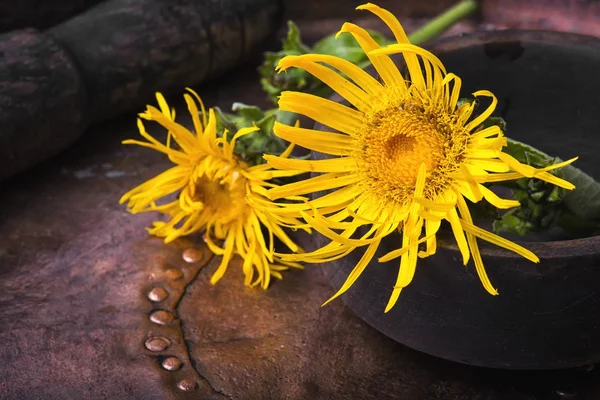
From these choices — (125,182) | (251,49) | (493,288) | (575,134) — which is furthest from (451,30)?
(493,288)

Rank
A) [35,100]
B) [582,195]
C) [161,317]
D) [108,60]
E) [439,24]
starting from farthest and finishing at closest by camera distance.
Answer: [439,24], [108,60], [35,100], [161,317], [582,195]

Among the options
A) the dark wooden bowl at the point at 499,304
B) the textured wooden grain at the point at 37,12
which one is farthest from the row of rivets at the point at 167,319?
the textured wooden grain at the point at 37,12

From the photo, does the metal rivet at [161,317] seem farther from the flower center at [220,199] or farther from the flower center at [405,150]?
the flower center at [405,150]

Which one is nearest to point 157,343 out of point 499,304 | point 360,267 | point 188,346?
point 188,346

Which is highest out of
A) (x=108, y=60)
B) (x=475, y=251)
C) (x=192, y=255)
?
(x=475, y=251)

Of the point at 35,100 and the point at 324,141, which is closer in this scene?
the point at 324,141

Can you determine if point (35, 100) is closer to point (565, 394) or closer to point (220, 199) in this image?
point (220, 199)

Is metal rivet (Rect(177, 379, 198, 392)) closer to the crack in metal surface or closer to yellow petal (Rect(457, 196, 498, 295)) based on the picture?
the crack in metal surface
